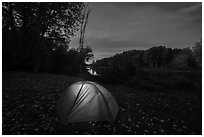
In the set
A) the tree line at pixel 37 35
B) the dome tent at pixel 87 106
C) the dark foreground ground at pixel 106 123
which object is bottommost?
the dark foreground ground at pixel 106 123

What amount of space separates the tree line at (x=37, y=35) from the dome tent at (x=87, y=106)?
56.5 ft

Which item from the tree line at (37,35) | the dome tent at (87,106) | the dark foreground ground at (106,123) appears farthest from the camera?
the tree line at (37,35)

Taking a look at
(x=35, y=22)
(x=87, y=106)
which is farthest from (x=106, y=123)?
(x=35, y=22)

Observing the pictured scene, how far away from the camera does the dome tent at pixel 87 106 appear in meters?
5.39

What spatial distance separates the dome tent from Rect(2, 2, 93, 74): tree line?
678 inches

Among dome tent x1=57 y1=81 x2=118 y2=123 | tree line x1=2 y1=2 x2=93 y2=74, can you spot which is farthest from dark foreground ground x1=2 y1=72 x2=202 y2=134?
tree line x1=2 y1=2 x2=93 y2=74

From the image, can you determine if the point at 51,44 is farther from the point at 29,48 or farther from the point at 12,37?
the point at 12,37

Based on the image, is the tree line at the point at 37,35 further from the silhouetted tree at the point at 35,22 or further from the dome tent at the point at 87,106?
the dome tent at the point at 87,106

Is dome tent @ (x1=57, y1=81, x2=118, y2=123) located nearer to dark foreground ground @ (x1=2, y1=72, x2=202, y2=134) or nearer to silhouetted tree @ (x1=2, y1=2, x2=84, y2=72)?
dark foreground ground @ (x1=2, y1=72, x2=202, y2=134)

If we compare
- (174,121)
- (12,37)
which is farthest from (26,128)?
(12,37)

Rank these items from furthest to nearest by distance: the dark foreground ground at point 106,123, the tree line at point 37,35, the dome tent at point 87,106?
the tree line at point 37,35
the dark foreground ground at point 106,123
the dome tent at point 87,106

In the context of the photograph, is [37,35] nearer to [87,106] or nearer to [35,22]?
[35,22]

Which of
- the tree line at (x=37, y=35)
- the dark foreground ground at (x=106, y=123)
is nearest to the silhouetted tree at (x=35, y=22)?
the tree line at (x=37, y=35)

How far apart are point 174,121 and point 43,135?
5.44 m
